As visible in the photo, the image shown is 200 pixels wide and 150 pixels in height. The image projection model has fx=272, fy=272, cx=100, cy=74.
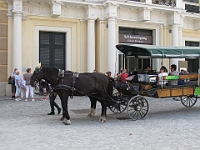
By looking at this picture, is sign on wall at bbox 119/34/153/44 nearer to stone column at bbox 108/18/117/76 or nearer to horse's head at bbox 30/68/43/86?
stone column at bbox 108/18/117/76

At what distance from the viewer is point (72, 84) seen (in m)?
8.33

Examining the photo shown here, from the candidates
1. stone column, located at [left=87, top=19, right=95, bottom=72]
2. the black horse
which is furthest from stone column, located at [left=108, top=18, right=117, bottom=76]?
the black horse

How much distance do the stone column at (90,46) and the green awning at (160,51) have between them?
6272 millimetres

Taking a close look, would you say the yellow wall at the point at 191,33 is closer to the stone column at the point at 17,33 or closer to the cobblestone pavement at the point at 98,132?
the cobblestone pavement at the point at 98,132

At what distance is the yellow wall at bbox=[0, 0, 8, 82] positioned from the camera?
1534 centimetres

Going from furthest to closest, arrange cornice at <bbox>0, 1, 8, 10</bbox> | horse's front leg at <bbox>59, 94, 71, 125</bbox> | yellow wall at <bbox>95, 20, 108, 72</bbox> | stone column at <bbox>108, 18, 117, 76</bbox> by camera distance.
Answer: yellow wall at <bbox>95, 20, 108, 72</bbox>
stone column at <bbox>108, 18, 117, 76</bbox>
cornice at <bbox>0, 1, 8, 10</bbox>
horse's front leg at <bbox>59, 94, 71, 125</bbox>

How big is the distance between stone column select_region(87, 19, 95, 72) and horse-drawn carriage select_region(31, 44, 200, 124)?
684 cm

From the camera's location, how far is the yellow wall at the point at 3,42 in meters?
15.3

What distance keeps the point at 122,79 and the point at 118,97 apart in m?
0.64

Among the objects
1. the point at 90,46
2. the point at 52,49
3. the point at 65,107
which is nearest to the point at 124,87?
the point at 65,107

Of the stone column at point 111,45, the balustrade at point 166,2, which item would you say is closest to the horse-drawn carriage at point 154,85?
the stone column at point 111,45

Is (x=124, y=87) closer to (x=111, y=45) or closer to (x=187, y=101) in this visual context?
(x=187, y=101)

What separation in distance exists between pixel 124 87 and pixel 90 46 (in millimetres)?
8105

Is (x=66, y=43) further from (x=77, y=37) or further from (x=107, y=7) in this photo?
(x=107, y=7)
